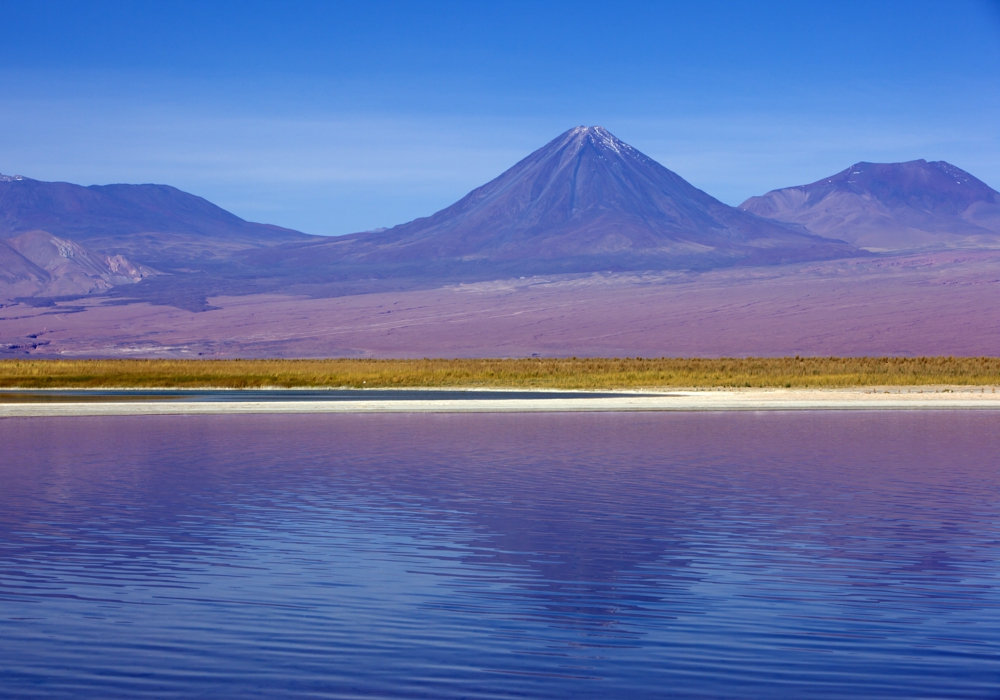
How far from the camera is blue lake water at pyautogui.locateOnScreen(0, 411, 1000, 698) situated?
8.34 m

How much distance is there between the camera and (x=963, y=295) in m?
195

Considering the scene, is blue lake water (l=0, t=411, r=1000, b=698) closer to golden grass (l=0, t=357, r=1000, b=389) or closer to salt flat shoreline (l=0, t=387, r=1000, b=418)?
salt flat shoreline (l=0, t=387, r=1000, b=418)

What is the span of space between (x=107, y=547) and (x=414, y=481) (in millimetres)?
6687

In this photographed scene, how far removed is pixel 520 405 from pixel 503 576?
29384mm

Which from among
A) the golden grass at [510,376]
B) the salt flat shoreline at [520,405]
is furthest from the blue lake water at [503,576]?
the golden grass at [510,376]

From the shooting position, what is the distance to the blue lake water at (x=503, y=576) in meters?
8.34

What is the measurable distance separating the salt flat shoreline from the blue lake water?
16.2m

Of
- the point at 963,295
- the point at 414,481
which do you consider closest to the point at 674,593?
the point at 414,481

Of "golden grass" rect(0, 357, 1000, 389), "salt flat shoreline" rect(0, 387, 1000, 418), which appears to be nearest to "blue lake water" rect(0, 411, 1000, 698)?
"salt flat shoreline" rect(0, 387, 1000, 418)

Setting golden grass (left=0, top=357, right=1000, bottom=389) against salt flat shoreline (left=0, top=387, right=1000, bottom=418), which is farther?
golden grass (left=0, top=357, right=1000, bottom=389)

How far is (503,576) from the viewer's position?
1156 cm

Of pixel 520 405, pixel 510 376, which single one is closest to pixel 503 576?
pixel 520 405

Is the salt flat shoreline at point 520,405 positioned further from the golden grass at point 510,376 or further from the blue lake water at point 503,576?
the blue lake water at point 503,576

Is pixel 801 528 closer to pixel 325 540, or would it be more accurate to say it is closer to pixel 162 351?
pixel 325 540
